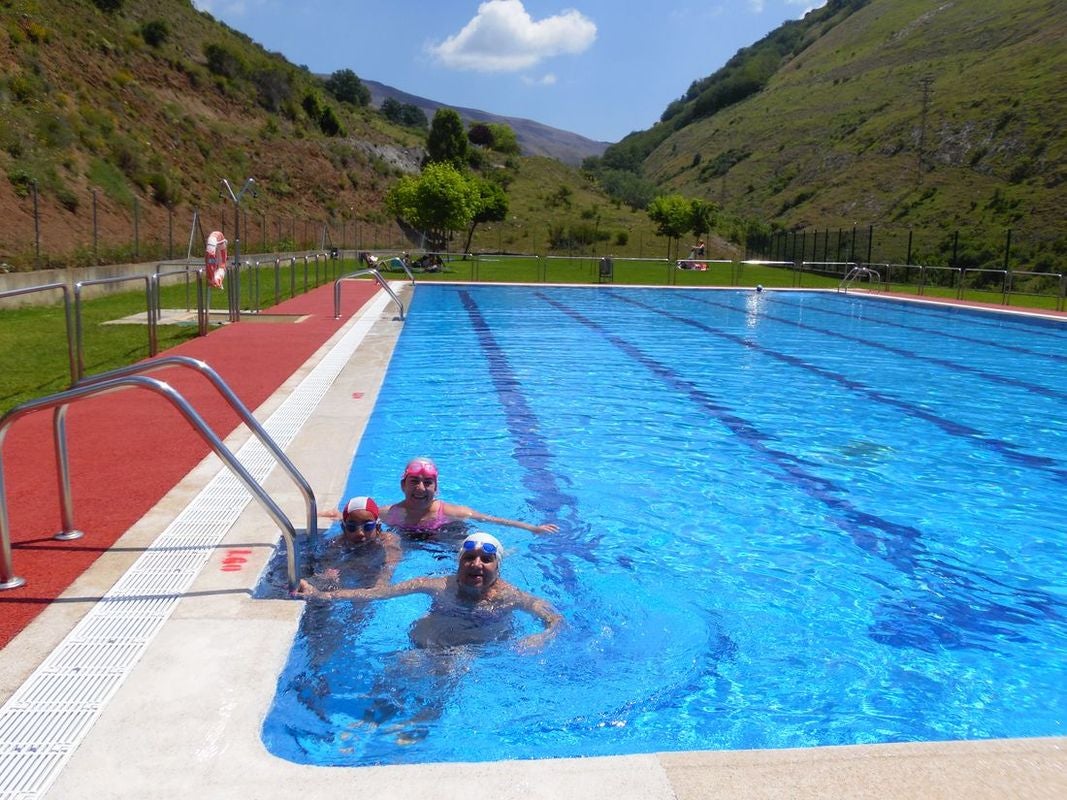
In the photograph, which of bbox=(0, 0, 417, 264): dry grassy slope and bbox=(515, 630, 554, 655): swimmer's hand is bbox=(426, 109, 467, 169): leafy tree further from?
bbox=(515, 630, 554, 655): swimmer's hand

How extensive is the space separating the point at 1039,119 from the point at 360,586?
63839mm

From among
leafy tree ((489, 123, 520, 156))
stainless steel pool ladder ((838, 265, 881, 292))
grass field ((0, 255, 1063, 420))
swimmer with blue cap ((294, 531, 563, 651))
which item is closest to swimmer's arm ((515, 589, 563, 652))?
swimmer with blue cap ((294, 531, 563, 651))

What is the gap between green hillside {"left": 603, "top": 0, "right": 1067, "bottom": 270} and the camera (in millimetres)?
52375

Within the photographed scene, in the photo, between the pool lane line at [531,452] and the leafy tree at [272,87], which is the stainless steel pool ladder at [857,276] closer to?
the pool lane line at [531,452]

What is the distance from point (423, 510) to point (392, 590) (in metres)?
0.96

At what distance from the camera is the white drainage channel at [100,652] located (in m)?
2.74

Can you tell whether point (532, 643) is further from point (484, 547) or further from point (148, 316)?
point (148, 316)

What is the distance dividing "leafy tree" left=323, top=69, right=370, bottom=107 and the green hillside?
40.7m

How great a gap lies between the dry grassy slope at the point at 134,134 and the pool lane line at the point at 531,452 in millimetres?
13502

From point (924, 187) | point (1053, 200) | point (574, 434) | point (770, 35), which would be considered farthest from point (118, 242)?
point (770, 35)

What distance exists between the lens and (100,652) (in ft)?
11.2

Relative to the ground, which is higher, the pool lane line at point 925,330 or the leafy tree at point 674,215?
the leafy tree at point 674,215

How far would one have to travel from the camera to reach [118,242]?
26.5 meters

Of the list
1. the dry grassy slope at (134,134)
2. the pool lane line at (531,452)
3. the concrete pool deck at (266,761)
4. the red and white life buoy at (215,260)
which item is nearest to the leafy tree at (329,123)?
the dry grassy slope at (134,134)
